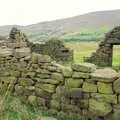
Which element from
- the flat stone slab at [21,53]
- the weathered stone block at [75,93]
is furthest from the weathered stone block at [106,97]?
the flat stone slab at [21,53]

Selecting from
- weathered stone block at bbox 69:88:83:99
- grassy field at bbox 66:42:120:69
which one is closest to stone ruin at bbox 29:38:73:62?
grassy field at bbox 66:42:120:69

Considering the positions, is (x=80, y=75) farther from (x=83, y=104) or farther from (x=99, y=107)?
(x=99, y=107)

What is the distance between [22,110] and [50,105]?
1.74 meters

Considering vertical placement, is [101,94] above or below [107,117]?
above

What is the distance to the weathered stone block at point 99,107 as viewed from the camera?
843 centimetres

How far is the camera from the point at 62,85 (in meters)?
9.34

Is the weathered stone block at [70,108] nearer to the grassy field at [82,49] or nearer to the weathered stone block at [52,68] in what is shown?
the weathered stone block at [52,68]

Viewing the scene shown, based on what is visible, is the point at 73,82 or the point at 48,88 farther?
the point at 48,88

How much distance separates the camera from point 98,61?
68.2 feet

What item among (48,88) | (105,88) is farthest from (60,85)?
(105,88)

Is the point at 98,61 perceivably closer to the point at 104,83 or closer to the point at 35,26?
the point at 104,83

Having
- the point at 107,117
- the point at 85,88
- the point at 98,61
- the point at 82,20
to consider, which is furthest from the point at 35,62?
the point at 82,20

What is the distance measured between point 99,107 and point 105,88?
0.49 meters

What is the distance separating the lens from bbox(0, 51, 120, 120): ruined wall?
27.7 feet
